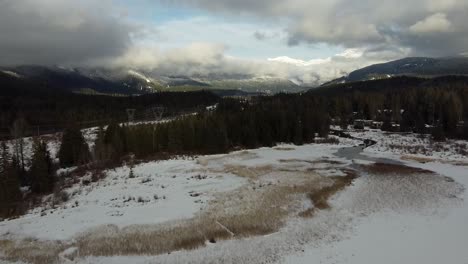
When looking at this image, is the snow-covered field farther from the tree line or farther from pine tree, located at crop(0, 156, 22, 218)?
the tree line

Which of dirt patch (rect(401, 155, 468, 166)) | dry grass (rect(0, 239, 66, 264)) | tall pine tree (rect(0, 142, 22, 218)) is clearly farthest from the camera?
dirt patch (rect(401, 155, 468, 166))

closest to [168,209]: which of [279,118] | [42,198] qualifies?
[42,198]

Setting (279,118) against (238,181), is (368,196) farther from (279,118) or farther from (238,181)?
(279,118)

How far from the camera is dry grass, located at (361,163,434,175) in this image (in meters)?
53.4

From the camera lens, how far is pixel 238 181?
46375 mm

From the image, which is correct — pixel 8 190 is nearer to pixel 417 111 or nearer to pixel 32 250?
pixel 32 250

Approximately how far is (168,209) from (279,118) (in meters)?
74.8

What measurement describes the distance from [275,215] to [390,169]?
32.2m

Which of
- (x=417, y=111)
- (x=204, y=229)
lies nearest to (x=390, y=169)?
(x=204, y=229)

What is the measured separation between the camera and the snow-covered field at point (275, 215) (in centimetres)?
2333

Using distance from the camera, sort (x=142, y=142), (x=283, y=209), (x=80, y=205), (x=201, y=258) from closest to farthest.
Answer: (x=201, y=258) → (x=283, y=209) → (x=80, y=205) → (x=142, y=142)

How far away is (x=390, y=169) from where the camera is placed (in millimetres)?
56781

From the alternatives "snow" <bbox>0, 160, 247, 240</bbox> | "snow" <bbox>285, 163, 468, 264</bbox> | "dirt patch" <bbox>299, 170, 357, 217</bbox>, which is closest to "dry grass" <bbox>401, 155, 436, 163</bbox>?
"dirt patch" <bbox>299, 170, 357, 217</bbox>

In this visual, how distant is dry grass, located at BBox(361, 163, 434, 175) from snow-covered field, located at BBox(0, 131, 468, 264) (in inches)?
15.9
